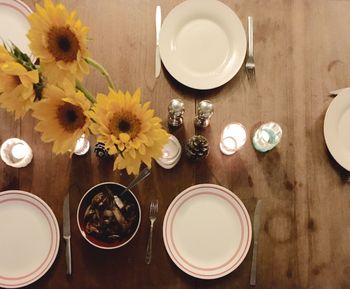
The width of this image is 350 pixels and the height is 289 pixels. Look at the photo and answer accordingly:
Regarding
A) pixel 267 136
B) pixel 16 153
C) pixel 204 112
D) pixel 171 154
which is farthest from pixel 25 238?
pixel 267 136

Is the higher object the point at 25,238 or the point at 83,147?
the point at 83,147

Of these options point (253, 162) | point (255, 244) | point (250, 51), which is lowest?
point (255, 244)

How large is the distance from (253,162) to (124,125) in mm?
475

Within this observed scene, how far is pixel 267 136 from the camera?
979 mm

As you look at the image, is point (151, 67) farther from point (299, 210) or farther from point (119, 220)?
point (299, 210)

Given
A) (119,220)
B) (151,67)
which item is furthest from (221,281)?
(151,67)

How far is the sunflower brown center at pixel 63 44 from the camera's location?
59cm

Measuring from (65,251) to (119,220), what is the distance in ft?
0.55

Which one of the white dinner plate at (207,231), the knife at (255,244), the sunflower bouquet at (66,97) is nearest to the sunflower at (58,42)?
the sunflower bouquet at (66,97)

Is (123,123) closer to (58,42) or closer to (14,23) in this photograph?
(58,42)

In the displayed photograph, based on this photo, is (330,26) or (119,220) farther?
(330,26)

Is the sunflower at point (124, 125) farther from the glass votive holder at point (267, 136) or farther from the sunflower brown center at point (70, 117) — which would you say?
the glass votive holder at point (267, 136)

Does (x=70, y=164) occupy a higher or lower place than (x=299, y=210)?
higher

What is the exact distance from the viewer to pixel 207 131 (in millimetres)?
977
